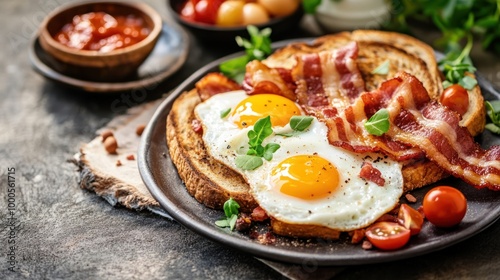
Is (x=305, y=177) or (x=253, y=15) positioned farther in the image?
(x=253, y=15)

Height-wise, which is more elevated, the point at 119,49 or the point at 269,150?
the point at 269,150

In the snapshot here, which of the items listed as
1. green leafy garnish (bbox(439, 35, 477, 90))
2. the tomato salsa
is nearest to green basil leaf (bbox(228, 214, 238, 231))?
green leafy garnish (bbox(439, 35, 477, 90))

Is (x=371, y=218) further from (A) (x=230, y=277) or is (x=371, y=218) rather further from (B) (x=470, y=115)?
(B) (x=470, y=115)

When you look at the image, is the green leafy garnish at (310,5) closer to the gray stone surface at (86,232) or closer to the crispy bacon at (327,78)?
the crispy bacon at (327,78)

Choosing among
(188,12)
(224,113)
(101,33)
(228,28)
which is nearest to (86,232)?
(224,113)

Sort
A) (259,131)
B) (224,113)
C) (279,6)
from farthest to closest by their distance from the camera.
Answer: (279,6) < (224,113) < (259,131)

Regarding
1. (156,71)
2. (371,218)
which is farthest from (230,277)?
(156,71)

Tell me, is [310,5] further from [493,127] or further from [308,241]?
[308,241]

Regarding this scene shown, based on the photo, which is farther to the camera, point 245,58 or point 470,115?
point 245,58
